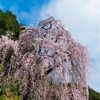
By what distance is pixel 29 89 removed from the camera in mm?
5590

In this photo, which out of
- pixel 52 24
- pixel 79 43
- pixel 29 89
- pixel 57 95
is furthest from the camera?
pixel 52 24

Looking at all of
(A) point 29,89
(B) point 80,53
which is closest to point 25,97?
(A) point 29,89

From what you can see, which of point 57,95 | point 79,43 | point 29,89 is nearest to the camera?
point 57,95

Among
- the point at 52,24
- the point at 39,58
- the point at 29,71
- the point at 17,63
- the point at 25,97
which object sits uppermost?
the point at 52,24

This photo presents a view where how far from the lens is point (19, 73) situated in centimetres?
529

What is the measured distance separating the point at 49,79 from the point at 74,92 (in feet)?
4.69

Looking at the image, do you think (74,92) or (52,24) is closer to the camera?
(74,92)

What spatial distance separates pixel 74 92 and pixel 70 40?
299 centimetres

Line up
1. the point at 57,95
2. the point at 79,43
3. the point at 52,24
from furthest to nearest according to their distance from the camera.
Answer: the point at 52,24 < the point at 79,43 < the point at 57,95

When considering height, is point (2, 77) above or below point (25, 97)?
above

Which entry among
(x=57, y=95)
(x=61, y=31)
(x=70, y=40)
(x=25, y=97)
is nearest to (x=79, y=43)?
(x=70, y=40)

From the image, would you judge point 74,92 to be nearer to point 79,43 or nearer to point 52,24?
point 79,43

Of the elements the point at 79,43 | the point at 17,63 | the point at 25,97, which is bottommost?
the point at 25,97

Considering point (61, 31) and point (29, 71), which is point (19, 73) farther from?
point (61, 31)
